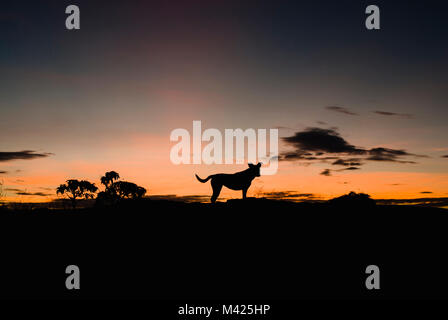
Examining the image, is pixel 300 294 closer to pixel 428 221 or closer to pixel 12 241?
pixel 428 221

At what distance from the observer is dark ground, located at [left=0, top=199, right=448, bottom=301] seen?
11.8 meters

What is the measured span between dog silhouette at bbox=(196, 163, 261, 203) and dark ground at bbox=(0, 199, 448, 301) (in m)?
0.92

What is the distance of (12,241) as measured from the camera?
15094mm

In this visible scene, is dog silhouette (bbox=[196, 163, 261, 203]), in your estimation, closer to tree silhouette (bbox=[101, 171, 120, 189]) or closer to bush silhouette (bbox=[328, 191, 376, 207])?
bush silhouette (bbox=[328, 191, 376, 207])

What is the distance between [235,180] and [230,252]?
245 inches

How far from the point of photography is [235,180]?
64.3ft

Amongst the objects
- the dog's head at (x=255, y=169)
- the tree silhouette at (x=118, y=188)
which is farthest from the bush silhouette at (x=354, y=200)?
the tree silhouette at (x=118, y=188)

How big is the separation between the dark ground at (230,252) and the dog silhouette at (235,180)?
3.01 feet

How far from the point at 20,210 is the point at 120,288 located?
44.0 ft

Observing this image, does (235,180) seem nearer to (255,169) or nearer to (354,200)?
(255,169)

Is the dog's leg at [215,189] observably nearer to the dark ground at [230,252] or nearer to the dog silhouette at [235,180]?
the dog silhouette at [235,180]
